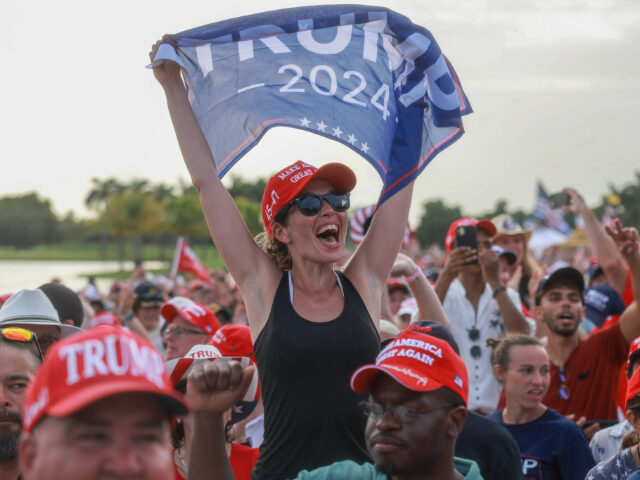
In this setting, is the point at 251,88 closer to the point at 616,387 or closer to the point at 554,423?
the point at 554,423

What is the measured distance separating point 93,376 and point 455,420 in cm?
143


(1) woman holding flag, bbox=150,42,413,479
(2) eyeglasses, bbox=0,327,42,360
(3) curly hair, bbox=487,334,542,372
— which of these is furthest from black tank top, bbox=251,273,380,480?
(3) curly hair, bbox=487,334,542,372

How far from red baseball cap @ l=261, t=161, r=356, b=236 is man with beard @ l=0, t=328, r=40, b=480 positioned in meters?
1.14

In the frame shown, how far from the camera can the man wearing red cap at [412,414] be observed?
98.7 inches

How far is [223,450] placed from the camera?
2.04 metres

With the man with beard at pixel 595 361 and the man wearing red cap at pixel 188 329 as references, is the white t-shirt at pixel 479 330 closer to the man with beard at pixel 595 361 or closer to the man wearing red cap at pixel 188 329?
the man with beard at pixel 595 361

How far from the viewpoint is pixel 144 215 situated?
3494 inches

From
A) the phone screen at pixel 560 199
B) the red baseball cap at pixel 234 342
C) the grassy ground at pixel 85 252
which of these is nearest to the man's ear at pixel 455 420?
the red baseball cap at pixel 234 342

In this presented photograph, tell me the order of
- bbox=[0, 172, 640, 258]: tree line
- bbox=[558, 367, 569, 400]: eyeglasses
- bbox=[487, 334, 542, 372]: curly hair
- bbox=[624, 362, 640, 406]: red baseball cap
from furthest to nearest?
bbox=[0, 172, 640, 258]: tree line, bbox=[558, 367, 569, 400]: eyeglasses, bbox=[487, 334, 542, 372]: curly hair, bbox=[624, 362, 640, 406]: red baseball cap

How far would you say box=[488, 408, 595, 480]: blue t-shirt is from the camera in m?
4.13

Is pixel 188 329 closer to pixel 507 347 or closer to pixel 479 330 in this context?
pixel 479 330

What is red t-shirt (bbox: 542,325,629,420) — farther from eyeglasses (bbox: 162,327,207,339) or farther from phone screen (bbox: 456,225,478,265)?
eyeglasses (bbox: 162,327,207,339)

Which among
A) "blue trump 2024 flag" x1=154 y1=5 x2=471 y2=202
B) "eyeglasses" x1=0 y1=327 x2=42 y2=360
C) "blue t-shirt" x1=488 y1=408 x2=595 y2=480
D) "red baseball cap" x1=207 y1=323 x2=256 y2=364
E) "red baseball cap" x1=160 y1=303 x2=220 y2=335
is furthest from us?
"red baseball cap" x1=160 y1=303 x2=220 y2=335

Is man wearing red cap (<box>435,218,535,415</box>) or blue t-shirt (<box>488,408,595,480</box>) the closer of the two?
blue t-shirt (<box>488,408,595,480</box>)
